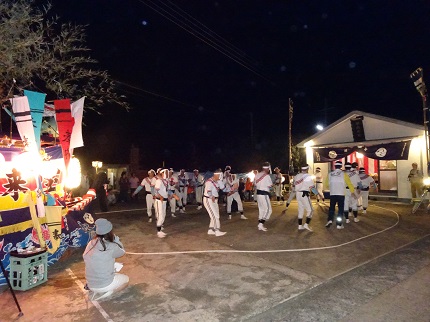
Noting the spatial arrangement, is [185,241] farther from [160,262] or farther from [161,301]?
[161,301]

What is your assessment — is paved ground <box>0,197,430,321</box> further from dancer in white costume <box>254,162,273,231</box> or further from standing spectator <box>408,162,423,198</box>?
standing spectator <box>408,162,423,198</box>

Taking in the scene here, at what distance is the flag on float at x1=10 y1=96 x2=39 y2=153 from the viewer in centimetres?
635

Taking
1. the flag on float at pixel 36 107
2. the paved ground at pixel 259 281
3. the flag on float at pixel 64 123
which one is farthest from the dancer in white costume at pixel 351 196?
the flag on float at pixel 36 107

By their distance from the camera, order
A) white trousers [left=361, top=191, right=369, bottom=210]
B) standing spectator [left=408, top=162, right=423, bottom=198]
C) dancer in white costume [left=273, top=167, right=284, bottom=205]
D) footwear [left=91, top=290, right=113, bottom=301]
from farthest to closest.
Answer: dancer in white costume [left=273, top=167, right=284, bottom=205], standing spectator [left=408, top=162, right=423, bottom=198], white trousers [left=361, top=191, right=369, bottom=210], footwear [left=91, top=290, right=113, bottom=301]

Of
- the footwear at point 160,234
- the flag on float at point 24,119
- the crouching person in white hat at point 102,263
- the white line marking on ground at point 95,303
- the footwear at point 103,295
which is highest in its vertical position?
the flag on float at point 24,119

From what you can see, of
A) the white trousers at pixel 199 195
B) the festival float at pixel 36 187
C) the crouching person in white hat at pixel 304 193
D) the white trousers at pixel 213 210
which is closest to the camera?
the festival float at pixel 36 187

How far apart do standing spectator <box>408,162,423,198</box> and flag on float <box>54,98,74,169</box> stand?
574 inches

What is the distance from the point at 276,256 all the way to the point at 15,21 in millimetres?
7554

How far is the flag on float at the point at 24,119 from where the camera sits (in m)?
6.35

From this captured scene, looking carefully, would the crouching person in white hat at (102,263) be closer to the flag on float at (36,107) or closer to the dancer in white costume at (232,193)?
the flag on float at (36,107)

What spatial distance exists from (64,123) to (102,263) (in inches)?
167

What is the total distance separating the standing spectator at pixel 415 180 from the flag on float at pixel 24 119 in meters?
15.3

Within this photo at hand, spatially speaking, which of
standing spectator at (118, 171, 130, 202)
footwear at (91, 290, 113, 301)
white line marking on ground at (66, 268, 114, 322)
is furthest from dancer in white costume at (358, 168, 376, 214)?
standing spectator at (118, 171, 130, 202)

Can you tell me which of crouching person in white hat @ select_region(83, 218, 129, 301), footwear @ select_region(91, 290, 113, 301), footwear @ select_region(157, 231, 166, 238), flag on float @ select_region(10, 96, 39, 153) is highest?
flag on float @ select_region(10, 96, 39, 153)
